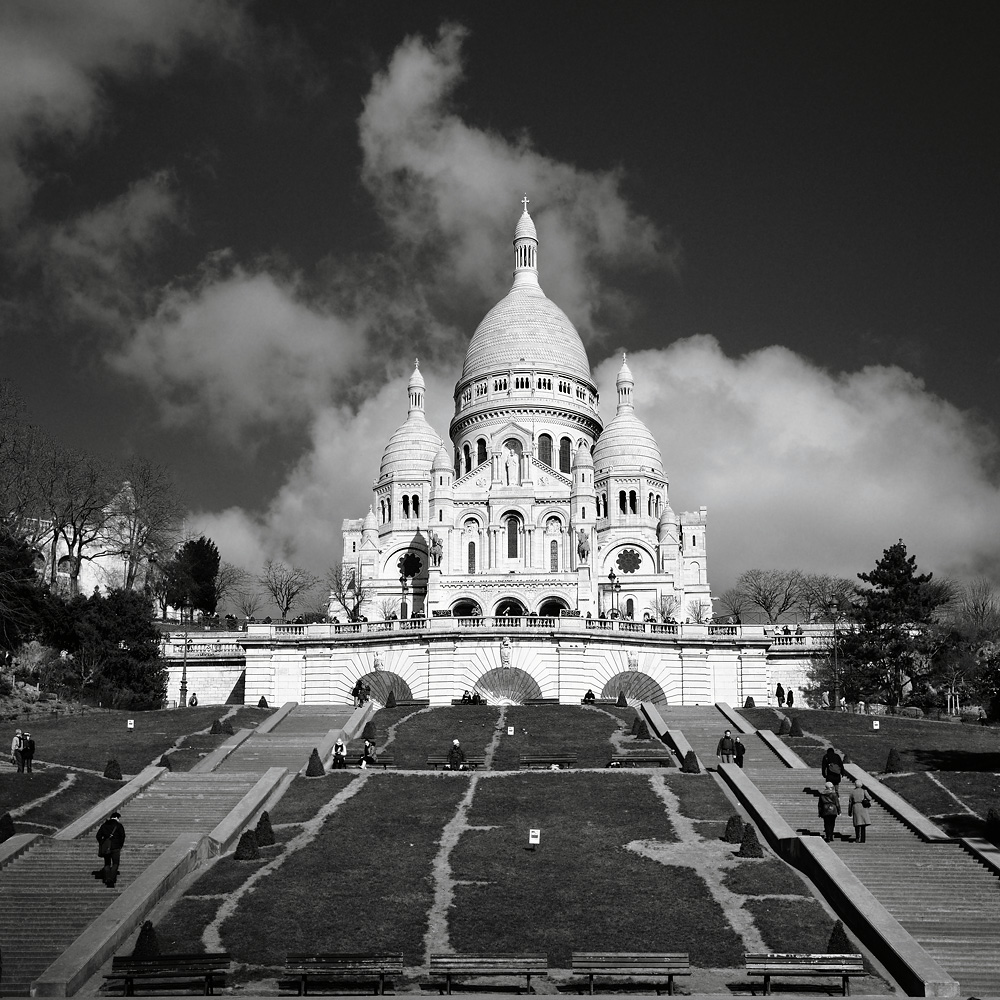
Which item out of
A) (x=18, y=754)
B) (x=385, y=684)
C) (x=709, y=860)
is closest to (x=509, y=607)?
(x=385, y=684)

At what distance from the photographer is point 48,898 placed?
28.6 metres

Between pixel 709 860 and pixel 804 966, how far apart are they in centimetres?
842

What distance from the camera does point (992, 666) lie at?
58.9m

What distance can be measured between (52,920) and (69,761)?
53.9ft

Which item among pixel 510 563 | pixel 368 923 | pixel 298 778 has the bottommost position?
pixel 368 923

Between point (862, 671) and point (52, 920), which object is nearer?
point (52, 920)

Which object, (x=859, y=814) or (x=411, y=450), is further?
(x=411, y=450)

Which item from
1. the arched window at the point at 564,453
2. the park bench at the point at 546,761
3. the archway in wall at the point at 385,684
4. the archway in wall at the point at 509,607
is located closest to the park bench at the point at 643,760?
the park bench at the point at 546,761

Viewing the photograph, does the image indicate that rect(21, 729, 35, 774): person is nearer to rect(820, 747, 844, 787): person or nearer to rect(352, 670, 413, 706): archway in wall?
rect(820, 747, 844, 787): person

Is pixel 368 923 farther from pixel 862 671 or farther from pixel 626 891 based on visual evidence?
pixel 862 671

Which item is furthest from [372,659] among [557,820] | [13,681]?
[557,820]

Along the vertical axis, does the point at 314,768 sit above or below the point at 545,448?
below

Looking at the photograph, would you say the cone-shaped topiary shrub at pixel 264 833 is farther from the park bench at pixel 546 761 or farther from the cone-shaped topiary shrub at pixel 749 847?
the park bench at pixel 546 761

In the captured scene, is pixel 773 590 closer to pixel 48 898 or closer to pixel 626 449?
pixel 626 449
